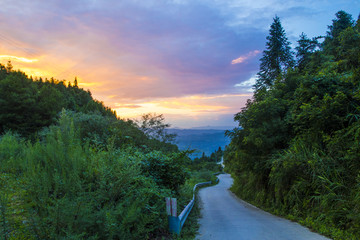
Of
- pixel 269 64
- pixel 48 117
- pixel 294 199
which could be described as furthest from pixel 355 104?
pixel 48 117

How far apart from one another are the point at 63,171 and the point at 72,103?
85.1 metres

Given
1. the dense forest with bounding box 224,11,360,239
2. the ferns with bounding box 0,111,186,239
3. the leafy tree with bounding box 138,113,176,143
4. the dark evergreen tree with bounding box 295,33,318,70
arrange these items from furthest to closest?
the dark evergreen tree with bounding box 295,33,318,70 < the leafy tree with bounding box 138,113,176,143 < the dense forest with bounding box 224,11,360,239 < the ferns with bounding box 0,111,186,239

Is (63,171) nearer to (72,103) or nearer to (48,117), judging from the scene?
(48,117)

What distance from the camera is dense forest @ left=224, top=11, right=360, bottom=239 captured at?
293 inches

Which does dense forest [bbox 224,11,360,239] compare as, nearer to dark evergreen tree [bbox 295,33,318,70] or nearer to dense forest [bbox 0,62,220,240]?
dense forest [bbox 0,62,220,240]

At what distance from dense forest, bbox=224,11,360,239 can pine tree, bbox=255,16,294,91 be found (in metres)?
15.6

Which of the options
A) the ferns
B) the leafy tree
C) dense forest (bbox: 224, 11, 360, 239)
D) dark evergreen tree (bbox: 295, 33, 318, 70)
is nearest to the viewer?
the ferns

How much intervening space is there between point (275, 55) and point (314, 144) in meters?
23.4

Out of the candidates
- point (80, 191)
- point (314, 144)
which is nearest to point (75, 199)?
point (80, 191)

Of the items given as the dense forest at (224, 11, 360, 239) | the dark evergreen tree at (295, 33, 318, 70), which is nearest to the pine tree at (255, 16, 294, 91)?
the dark evergreen tree at (295, 33, 318, 70)

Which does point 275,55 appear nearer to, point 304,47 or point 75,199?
point 304,47

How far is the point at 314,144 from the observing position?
957 cm

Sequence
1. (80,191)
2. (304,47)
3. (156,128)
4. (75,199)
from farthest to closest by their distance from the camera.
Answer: (304,47), (156,128), (80,191), (75,199)

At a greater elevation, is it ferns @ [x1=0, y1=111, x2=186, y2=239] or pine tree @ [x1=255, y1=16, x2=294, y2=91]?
pine tree @ [x1=255, y1=16, x2=294, y2=91]
